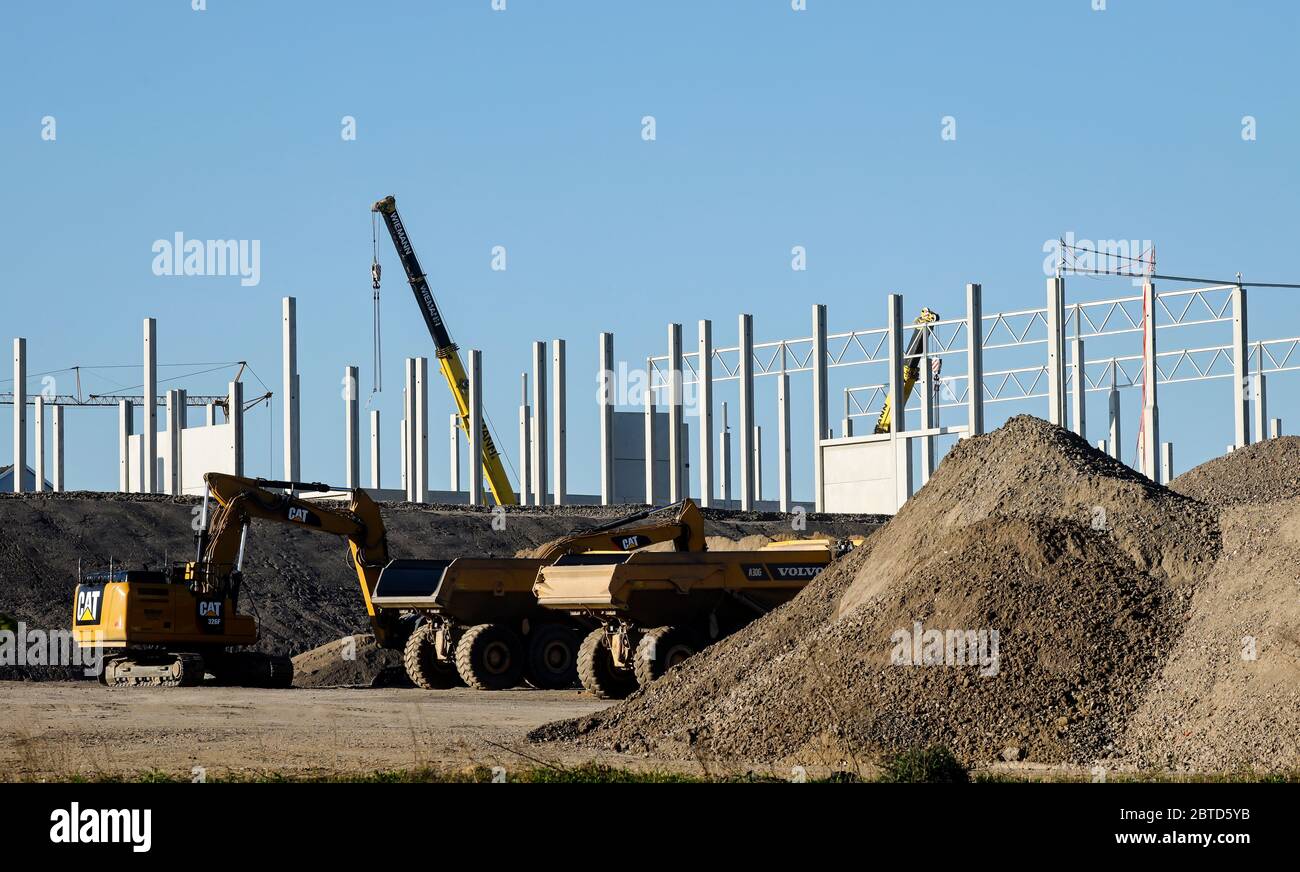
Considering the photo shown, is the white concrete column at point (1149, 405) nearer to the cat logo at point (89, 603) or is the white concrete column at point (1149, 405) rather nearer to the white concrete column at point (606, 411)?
the white concrete column at point (606, 411)

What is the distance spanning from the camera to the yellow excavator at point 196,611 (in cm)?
2503

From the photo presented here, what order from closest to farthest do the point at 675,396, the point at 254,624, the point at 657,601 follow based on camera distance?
the point at 657,601, the point at 254,624, the point at 675,396

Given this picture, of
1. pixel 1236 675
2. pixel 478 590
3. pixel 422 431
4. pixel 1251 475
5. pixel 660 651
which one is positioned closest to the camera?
pixel 1236 675

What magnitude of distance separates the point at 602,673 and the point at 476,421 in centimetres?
2250

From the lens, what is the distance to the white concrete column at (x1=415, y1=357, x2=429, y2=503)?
5097 cm

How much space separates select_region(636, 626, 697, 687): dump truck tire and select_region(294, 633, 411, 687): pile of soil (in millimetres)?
6737

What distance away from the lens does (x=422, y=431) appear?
5128cm

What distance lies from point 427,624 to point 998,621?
12928mm

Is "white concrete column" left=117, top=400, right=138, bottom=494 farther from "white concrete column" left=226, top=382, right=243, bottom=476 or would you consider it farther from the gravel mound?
the gravel mound

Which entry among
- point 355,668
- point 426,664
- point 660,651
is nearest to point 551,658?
point 426,664

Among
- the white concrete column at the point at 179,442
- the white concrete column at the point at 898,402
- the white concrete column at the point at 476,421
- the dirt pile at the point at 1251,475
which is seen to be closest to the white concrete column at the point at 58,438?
the white concrete column at the point at 179,442

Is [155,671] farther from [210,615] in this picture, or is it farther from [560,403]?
[560,403]

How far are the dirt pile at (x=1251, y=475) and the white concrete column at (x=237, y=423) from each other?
23.4 meters
